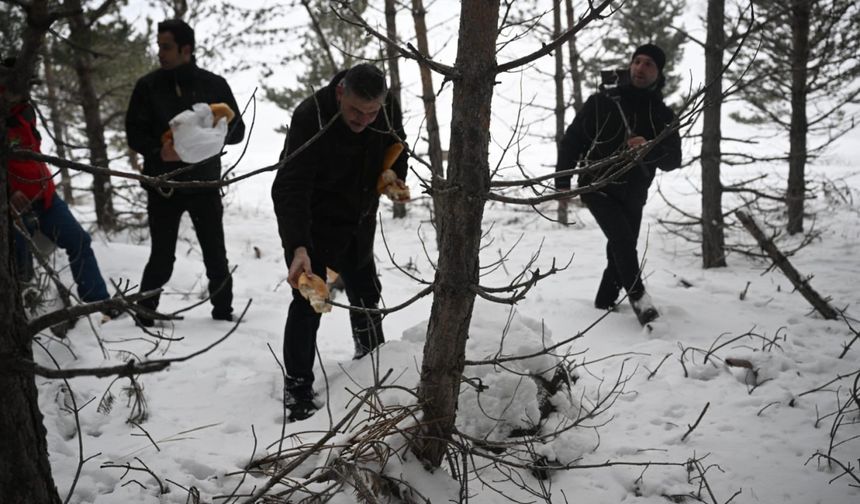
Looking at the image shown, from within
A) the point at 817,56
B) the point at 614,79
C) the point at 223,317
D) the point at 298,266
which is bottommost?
the point at 223,317

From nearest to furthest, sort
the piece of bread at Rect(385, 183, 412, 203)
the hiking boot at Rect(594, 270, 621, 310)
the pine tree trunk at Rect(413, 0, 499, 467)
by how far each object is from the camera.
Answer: the pine tree trunk at Rect(413, 0, 499, 467) < the piece of bread at Rect(385, 183, 412, 203) < the hiking boot at Rect(594, 270, 621, 310)

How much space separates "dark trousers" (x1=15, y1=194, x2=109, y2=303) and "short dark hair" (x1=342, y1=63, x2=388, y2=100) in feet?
8.02

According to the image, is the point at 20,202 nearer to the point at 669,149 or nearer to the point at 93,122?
the point at 93,122

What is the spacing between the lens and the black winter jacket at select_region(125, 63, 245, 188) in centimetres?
410

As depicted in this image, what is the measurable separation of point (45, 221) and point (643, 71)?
174 inches

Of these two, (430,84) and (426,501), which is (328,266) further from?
(430,84)

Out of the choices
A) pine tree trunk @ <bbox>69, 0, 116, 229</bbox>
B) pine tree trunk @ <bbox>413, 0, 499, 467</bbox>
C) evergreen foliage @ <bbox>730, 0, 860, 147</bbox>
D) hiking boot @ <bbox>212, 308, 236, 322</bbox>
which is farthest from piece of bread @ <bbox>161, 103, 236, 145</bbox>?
evergreen foliage @ <bbox>730, 0, 860, 147</bbox>

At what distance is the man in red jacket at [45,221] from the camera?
3686mm

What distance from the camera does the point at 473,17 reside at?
2045 millimetres

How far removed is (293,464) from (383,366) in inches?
39.6

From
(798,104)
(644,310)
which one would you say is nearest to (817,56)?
(798,104)

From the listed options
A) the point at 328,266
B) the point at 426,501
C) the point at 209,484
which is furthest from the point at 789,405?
the point at 209,484

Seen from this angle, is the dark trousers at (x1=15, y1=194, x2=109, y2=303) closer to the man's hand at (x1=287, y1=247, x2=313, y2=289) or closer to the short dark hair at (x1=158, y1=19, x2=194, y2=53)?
the short dark hair at (x1=158, y1=19, x2=194, y2=53)

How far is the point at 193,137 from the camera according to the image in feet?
12.8
